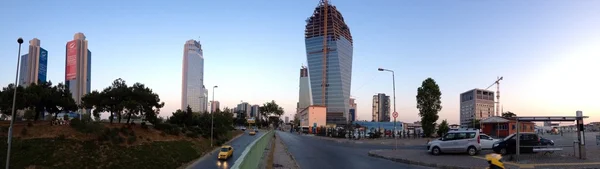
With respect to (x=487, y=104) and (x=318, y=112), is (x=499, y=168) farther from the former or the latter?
(x=487, y=104)

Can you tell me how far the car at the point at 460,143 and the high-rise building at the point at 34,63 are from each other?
40.2 m

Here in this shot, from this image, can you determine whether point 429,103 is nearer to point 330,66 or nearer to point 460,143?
point 460,143

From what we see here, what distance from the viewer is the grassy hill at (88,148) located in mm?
31234

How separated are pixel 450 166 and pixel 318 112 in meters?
124

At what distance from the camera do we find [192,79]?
486 ft

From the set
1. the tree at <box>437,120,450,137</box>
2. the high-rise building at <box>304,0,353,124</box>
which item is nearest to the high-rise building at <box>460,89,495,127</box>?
the high-rise building at <box>304,0,353,124</box>

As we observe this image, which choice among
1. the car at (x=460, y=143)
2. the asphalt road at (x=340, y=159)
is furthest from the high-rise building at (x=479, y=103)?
the car at (x=460, y=143)

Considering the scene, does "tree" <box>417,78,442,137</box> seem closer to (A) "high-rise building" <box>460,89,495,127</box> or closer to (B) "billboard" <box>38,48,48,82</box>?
(B) "billboard" <box>38,48,48,82</box>

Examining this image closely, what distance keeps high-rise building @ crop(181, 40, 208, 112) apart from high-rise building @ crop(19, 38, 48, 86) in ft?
248

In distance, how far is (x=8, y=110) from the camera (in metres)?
40.6

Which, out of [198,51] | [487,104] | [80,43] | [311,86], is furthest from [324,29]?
[80,43]

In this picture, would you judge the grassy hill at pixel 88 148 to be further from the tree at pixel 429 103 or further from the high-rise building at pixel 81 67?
the tree at pixel 429 103

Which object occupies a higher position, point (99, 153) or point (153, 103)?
point (153, 103)

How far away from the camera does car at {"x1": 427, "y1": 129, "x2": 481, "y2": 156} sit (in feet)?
82.8
